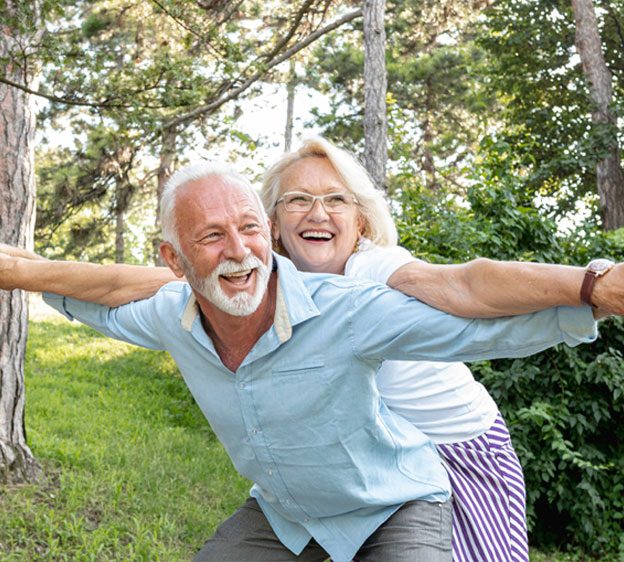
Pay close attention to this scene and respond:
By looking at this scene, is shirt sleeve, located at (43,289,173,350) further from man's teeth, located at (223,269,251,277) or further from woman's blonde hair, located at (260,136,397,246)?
woman's blonde hair, located at (260,136,397,246)

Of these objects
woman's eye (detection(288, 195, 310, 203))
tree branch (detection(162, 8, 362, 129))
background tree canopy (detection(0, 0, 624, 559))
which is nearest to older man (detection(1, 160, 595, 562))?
woman's eye (detection(288, 195, 310, 203))

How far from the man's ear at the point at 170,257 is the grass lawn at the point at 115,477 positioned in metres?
2.65

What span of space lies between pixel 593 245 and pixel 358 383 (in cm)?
462

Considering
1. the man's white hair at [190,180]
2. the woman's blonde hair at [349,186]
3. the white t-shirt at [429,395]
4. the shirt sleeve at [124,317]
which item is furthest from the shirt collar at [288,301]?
the woman's blonde hair at [349,186]

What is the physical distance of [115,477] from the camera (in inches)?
214

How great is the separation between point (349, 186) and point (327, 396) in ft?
3.91

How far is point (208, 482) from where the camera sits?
19.8ft

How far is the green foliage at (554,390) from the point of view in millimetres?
5469

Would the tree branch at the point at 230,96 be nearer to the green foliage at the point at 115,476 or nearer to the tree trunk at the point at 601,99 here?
the green foliage at the point at 115,476

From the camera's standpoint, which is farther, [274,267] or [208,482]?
[208,482]

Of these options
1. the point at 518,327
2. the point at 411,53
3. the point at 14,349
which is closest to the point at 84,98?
the point at 14,349

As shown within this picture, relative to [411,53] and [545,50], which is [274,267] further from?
[411,53]

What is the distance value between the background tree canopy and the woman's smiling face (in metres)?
1.82

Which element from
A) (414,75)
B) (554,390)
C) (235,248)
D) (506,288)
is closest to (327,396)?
(235,248)
